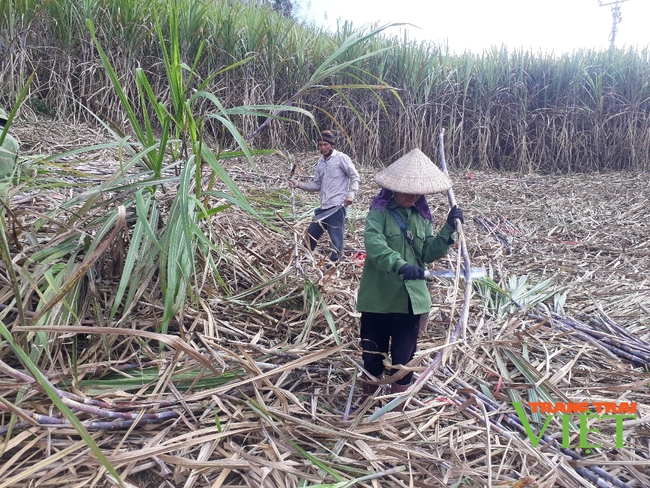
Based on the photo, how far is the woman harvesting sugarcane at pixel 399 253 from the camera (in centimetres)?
196

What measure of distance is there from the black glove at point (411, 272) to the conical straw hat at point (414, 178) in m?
0.33

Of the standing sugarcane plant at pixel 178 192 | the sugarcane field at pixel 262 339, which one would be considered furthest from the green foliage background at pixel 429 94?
the standing sugarcane plant at pixel 178 192

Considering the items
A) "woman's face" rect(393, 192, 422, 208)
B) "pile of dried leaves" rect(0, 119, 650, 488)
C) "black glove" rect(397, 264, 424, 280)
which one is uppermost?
"woman's face" rect(393, 192, 422, 208)

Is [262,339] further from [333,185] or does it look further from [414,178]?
[333,185]

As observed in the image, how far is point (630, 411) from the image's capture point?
6.41 feet

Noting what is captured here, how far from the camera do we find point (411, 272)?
1.83m

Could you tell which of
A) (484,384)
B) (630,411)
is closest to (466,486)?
(484,384)

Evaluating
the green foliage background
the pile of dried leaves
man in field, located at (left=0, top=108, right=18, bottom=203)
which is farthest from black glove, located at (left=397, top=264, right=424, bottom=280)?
the green foliage background

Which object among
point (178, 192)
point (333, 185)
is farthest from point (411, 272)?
point (333, 185)

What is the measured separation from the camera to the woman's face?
2018 mm

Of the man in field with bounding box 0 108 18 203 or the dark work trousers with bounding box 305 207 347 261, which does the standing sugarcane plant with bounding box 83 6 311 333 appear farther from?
the dark work trousers with bounding box 305 207 347 261

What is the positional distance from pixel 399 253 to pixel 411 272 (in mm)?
192

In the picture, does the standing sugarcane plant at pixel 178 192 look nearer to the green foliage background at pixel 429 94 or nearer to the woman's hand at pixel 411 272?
the woman's hand at pixel 411 272

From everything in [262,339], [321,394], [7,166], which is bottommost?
[321,394]
